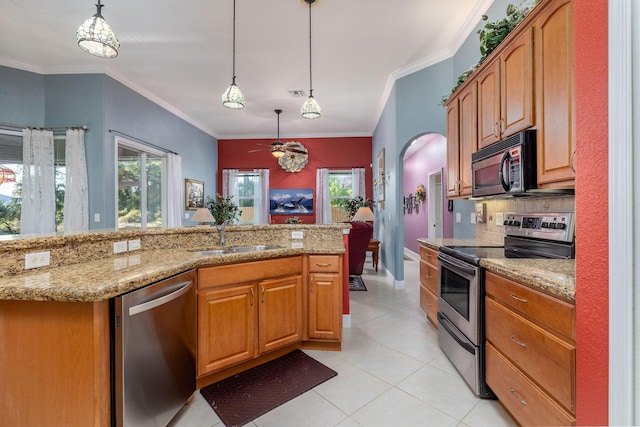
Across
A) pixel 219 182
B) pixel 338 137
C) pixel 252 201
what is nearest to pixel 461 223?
pixel 338 137

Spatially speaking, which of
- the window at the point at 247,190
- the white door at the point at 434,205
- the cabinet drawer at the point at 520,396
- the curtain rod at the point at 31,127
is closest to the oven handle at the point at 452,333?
the cabinet drawer at the point at 520,396

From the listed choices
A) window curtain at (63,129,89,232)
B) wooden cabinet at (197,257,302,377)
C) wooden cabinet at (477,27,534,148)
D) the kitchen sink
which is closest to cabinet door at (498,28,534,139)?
wooden cabinet at (477,27,534,148)

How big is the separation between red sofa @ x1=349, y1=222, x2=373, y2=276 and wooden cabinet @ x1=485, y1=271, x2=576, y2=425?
2.67m

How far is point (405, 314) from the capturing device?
10.3ft

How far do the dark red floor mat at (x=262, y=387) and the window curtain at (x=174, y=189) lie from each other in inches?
155

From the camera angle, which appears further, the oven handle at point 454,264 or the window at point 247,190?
the window at point 247,190

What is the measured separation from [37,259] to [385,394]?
6.96 feet

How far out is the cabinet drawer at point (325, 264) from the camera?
229 cm

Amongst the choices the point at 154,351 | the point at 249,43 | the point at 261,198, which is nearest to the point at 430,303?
the point at 154,351

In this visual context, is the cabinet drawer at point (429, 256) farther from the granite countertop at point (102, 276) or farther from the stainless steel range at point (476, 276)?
the granite countertop at point (102, 276)

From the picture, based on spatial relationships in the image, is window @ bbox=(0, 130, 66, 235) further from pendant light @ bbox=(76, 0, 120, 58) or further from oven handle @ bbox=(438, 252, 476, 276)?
oven handle @ bbox=(438, 252, 476, 276)

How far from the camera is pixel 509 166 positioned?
5.67 ft

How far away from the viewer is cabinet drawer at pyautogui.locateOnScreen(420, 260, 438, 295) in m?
2.52

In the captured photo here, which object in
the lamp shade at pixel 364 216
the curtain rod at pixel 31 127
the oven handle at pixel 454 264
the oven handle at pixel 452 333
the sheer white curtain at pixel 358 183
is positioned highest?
the curtain rod at pixel 31 127
